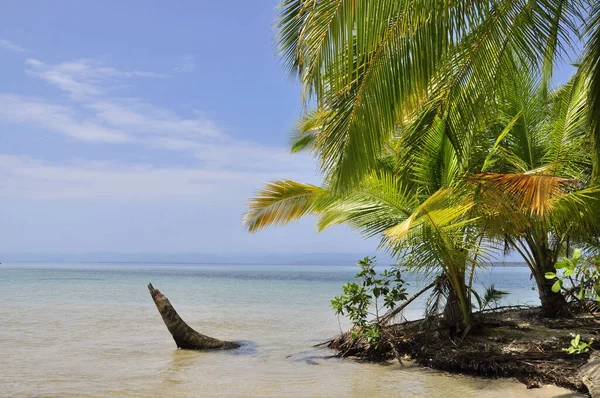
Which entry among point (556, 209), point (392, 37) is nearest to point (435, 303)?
point (556, 209)

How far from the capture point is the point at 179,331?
9.66 meters

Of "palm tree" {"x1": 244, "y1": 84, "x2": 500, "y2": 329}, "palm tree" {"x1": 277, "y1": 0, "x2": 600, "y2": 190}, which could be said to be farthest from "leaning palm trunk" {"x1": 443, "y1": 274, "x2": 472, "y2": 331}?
"palm tree" {"x1": 277, "y1": 0, "x2": 600, "y2": 190}

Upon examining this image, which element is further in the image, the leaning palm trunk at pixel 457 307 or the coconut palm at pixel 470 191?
the leaning palm trunk at pixel 457 307

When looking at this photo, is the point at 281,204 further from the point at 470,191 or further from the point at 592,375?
the point at 592,375

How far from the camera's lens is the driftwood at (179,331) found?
9531mm

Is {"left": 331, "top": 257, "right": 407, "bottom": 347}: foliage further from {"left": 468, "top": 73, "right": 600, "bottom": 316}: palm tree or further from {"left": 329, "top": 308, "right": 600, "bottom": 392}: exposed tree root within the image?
{"left": 468, "top": 73, "right": 600, "bottom": 316}: palm tree

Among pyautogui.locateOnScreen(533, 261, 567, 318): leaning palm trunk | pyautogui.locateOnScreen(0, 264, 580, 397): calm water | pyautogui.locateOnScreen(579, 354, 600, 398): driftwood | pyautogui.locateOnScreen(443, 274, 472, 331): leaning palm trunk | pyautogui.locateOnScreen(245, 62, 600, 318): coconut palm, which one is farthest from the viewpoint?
pyautogui.locateOnScreen(533, 261, 567, 318): leaning palm trunk

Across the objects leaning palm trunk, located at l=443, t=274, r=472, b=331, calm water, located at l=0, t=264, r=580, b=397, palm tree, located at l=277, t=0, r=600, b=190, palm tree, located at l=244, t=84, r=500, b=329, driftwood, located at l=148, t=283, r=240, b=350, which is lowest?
calm water, located at l=0, t=264, r=580, b=397

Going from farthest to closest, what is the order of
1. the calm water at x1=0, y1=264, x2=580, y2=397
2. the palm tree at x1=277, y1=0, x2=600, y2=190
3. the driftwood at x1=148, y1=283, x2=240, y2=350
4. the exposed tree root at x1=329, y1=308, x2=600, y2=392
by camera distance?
the driftwood at x1=148, y1=283, x2=240, y2=350, the calm water at x1=0, y1=264, x2=580, y2=397, the exposed tree root at x1=329, y1=308, x2=600, y2=392, the palm tree at x1=277, y1=0, x2=600, y2=190

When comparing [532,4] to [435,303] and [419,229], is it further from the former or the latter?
[435,303]

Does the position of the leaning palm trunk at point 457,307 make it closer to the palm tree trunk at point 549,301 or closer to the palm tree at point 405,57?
the palm tree trunk at point 549,301

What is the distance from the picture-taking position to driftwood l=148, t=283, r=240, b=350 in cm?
953

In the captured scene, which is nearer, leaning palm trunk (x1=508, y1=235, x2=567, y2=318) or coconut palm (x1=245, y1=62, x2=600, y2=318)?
coconut palm (x1=245, y1=62, x2=600, y2=318)

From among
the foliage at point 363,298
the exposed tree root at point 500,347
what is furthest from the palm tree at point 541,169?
the foliage at point 363,298
